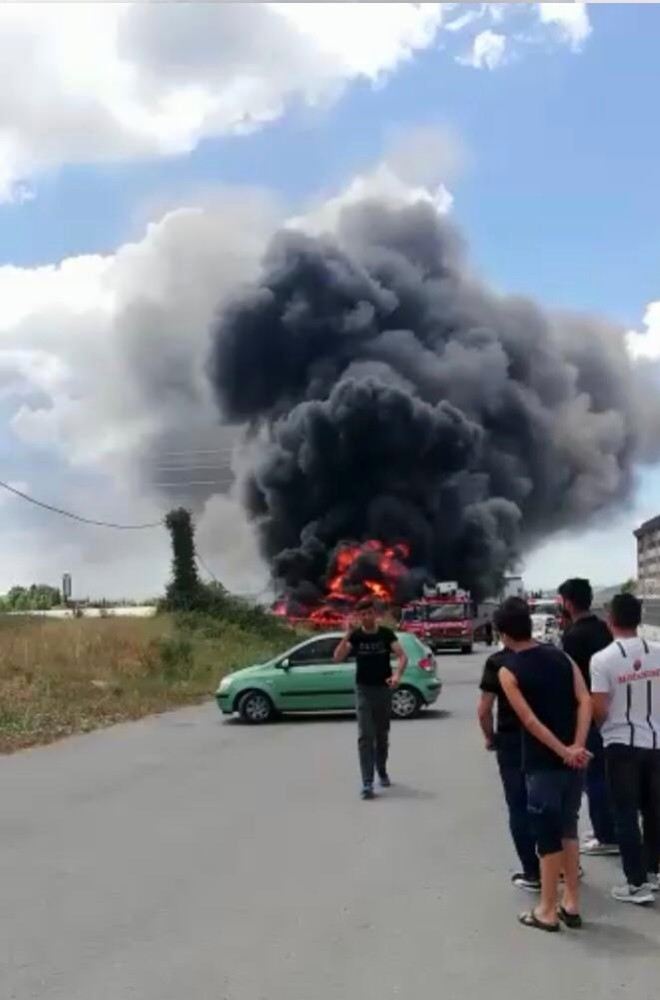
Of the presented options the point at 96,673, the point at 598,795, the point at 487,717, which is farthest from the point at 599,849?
the point at 96,673

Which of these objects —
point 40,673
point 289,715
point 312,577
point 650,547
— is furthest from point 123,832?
point 312,577

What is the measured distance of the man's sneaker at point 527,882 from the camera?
6.79 meters

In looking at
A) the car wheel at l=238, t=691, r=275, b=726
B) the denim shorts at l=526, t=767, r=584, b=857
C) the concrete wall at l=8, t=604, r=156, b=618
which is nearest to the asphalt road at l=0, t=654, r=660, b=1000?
the denim shorts at l=526, t=767, r=584, b=857

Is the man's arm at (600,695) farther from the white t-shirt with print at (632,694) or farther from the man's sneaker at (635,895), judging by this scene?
the man's sneaker at (635,895)

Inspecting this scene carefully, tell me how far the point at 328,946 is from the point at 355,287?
56200 mm

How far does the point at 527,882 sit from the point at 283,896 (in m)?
1.32

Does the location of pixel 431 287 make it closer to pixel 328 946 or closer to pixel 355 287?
pixel 355 287

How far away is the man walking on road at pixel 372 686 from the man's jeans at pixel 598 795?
2.70 metres

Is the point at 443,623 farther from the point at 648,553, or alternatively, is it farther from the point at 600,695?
the point at 600,695

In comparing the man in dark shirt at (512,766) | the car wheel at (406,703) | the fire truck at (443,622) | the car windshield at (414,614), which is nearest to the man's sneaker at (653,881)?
the man in dark shirt at (512,766)

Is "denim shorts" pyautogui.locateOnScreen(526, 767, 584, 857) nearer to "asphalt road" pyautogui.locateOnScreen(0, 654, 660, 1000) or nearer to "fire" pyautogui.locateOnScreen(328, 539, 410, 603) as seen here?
"asphalt road" pyautogui.locateOnScreen(0, 654, 660, 1000)

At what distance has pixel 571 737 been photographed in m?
5.99

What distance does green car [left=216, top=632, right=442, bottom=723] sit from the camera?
18.1 metres

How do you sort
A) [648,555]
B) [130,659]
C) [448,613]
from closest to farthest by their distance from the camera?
[130,659], [648,555], [448,613]
